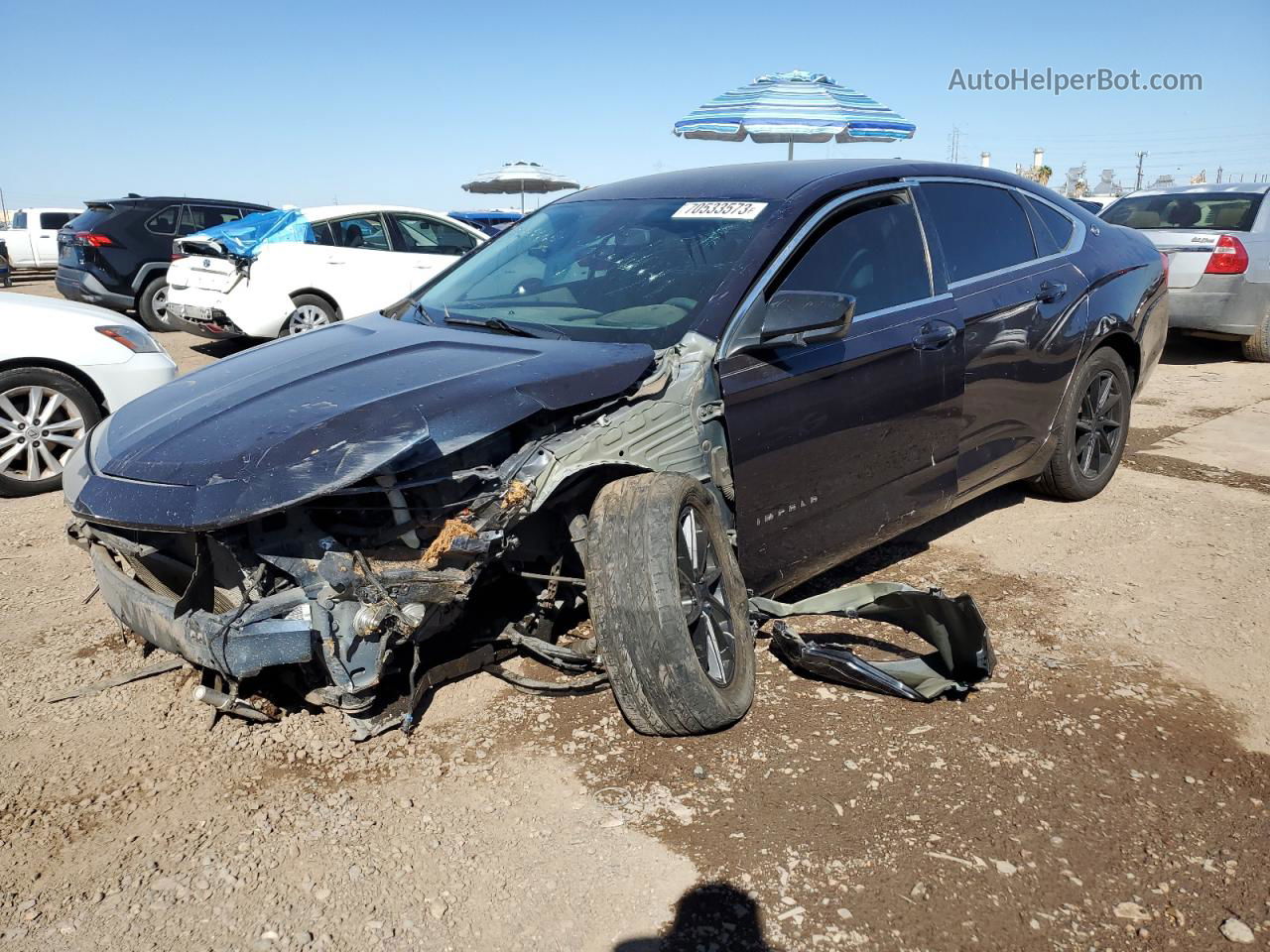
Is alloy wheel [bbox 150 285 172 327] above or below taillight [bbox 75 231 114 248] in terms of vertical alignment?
below

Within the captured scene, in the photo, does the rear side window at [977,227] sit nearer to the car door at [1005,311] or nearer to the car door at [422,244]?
the car door at [1005,311]

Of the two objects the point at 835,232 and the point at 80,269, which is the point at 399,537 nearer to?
the point at 835,232

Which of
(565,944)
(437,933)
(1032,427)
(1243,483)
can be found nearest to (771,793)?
(565,944)

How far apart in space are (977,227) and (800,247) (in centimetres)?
123

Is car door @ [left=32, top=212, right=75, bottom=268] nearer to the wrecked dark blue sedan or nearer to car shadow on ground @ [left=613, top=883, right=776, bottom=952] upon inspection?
the wrecked dark blue sedan

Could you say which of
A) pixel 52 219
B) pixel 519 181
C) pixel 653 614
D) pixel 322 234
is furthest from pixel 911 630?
pixel 52 219

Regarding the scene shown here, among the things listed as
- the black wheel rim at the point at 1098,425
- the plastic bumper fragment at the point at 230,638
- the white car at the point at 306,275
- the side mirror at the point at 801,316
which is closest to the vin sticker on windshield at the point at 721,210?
the side mirror at the point at 801,316

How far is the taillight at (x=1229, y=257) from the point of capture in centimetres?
892

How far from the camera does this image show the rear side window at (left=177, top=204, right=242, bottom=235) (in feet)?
41.9

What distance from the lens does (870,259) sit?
3699 millimetres

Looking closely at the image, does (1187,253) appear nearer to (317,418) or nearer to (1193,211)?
(1193,211)

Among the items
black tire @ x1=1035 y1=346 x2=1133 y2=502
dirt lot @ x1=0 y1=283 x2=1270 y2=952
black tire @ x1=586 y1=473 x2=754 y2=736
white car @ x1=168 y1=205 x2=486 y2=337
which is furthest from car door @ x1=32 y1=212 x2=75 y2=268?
black tire @ x1=586 y1=473 x2=754 y2=736

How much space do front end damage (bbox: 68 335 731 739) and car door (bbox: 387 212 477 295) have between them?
746cm

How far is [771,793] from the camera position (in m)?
2.76
